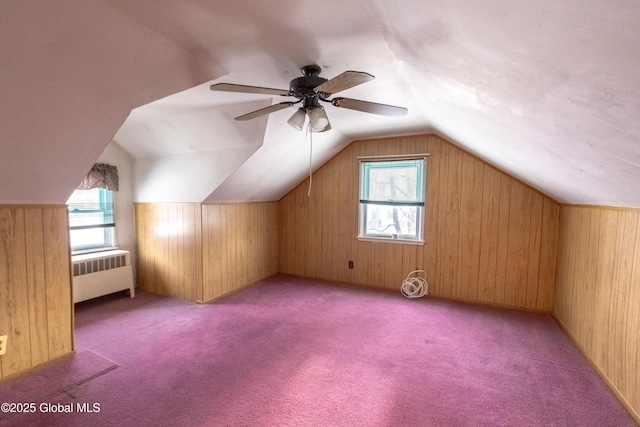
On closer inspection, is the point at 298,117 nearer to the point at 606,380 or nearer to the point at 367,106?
the point at 367,106

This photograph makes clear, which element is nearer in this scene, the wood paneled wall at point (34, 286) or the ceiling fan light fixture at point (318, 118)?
the ceiling fan light fixture at point (318, 118)

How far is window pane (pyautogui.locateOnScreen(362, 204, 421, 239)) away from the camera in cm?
392

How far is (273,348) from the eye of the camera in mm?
2467

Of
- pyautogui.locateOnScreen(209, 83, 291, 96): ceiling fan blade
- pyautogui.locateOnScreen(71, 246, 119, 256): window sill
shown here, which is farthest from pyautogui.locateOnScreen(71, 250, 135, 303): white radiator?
pyautogui.locateOnScreen(209, 83, 291, 96): ceiling fan blade

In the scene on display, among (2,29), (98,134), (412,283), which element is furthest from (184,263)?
(412,283)

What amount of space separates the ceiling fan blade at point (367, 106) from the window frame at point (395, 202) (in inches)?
78.6

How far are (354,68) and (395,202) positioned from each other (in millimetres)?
2321

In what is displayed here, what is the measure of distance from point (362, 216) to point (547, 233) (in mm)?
2217

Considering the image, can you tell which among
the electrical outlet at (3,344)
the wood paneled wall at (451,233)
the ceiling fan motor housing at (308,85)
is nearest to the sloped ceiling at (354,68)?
the ceiling fan motor housing at (308,85)

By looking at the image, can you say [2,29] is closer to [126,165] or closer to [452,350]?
[126,165]

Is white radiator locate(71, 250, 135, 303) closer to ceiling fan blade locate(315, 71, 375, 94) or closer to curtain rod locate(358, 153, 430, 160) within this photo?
ceiling fan blade locate(315, 71, 375, 94)

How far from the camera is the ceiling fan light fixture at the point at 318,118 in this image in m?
1.88

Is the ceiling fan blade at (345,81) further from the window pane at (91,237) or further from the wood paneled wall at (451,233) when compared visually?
the window pane at (91,237)

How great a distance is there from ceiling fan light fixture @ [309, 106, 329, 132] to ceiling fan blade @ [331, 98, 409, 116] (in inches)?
3.8
